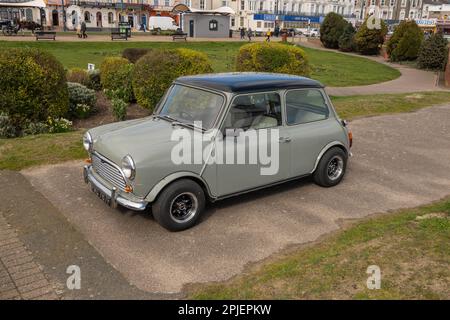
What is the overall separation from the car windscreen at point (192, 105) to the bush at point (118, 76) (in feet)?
22.7

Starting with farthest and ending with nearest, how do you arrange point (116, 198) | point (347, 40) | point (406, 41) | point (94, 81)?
point (347, 40) → point (406, 41) → point (94, 81) → point (116, 198)

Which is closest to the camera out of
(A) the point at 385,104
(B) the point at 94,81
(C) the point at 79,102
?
(C) the point at 79,102

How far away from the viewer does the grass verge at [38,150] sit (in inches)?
302

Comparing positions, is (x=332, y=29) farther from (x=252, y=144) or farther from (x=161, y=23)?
(x=252, y=144)

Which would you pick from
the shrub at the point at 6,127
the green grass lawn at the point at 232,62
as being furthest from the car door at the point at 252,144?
the green grass lawn at the point at 232,62

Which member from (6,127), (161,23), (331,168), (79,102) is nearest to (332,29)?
(161,23)

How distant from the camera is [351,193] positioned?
22.5 ft

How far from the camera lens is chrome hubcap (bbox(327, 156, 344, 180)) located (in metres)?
7.01

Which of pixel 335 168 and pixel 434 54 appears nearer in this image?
pixel 335 168

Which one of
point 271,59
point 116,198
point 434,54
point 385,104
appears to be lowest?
point 385,104

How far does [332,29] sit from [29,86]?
Answer: 36984mm

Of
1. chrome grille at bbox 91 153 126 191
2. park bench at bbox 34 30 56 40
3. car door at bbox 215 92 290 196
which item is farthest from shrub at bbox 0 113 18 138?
park bench at bbox 34 30 56 40

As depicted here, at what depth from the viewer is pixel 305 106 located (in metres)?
6.50
